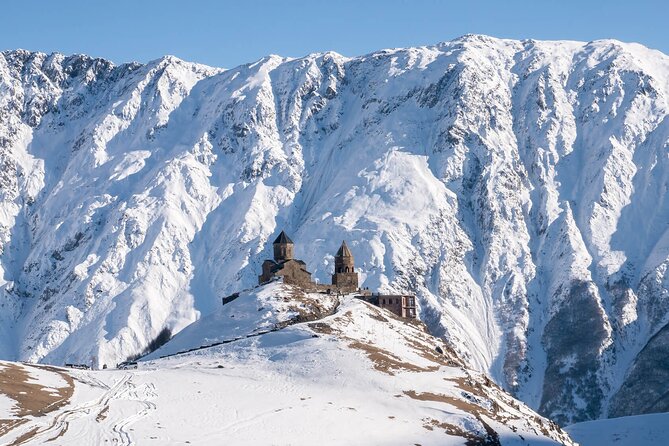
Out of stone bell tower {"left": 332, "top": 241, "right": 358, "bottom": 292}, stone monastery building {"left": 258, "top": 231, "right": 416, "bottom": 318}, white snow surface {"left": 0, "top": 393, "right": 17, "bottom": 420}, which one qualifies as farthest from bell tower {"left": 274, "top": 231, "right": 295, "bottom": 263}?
white snow surface {"left": 0, "top": 393, "right": 17, "bottom": 420}

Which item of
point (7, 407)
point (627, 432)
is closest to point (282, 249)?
point (627, 432)

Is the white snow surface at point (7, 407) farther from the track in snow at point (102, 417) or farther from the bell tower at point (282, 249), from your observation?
the bell tower at point (282, 249)

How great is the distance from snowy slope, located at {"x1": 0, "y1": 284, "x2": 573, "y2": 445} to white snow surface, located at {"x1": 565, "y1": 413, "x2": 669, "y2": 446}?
23997 mm

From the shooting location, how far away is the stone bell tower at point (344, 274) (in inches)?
7481

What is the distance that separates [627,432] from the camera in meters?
154

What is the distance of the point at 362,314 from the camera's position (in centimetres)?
15312

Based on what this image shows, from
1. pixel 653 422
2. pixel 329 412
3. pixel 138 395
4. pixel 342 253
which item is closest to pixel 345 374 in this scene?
pixel 329 412

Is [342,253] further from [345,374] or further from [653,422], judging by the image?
[345,374]

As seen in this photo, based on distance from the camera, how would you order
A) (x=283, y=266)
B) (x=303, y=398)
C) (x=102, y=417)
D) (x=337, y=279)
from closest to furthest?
1. (x=102, y=417)
2. (x=303, y=398)
3. (x=283, y=266)
4. (x=337, y=279)

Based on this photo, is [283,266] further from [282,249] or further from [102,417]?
[102,417]

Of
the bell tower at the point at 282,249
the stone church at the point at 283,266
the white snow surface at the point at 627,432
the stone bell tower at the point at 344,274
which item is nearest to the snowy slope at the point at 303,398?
the white snow surface at the point at 627,432

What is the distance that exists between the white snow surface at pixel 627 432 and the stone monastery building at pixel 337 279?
107 feet

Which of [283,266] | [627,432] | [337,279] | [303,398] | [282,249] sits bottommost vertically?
[303,398]

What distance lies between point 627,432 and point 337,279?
57.5 metres
